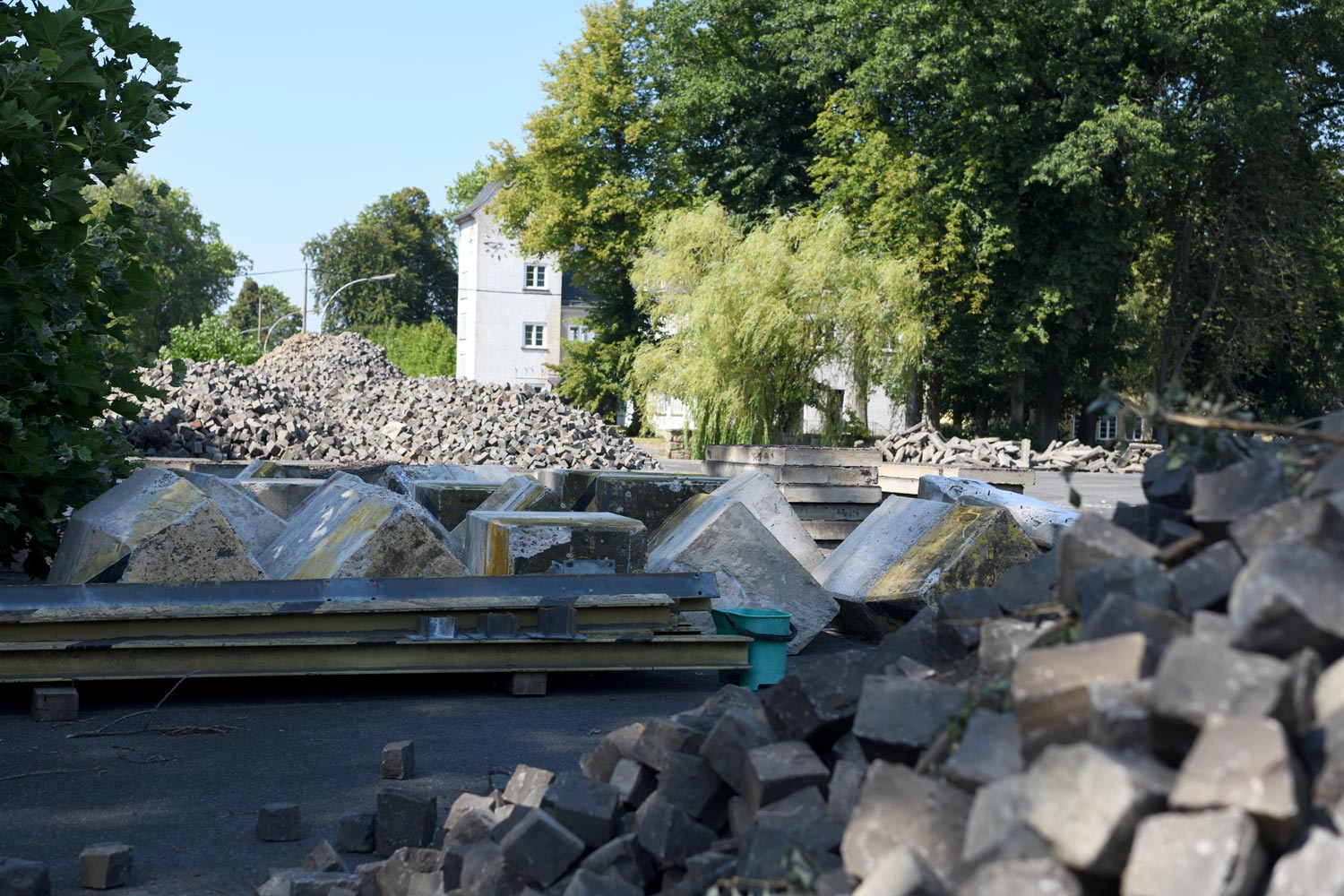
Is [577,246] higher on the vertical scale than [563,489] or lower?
higher

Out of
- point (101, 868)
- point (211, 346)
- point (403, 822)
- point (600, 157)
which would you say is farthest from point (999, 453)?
point (211, 346)

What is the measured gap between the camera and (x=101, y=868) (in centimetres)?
417

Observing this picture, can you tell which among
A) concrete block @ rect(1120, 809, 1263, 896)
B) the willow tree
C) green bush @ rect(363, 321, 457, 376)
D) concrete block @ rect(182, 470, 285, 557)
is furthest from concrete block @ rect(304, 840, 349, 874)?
green bush @ rect(363, 321, 457, 376)

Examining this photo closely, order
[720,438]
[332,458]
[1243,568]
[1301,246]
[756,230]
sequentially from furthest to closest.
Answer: [1301,246] → [756,230] → [720,438] → [332,458] → [1243,568]

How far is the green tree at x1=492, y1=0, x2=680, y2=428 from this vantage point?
4234 centimetres

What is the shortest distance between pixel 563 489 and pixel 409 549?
3.23 meters

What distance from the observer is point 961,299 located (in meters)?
35.4

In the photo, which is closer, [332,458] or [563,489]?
[563,489]

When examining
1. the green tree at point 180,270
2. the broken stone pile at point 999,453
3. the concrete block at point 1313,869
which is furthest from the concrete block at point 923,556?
the green tree at point 180,270

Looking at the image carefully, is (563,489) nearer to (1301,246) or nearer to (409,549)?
(409,549)

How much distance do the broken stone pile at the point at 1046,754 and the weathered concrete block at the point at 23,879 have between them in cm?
73

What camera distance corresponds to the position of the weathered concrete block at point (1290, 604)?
106 inches

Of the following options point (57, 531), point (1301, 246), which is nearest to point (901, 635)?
point (57, 531)

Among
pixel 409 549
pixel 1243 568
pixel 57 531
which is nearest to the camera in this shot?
pixel 1243 568
